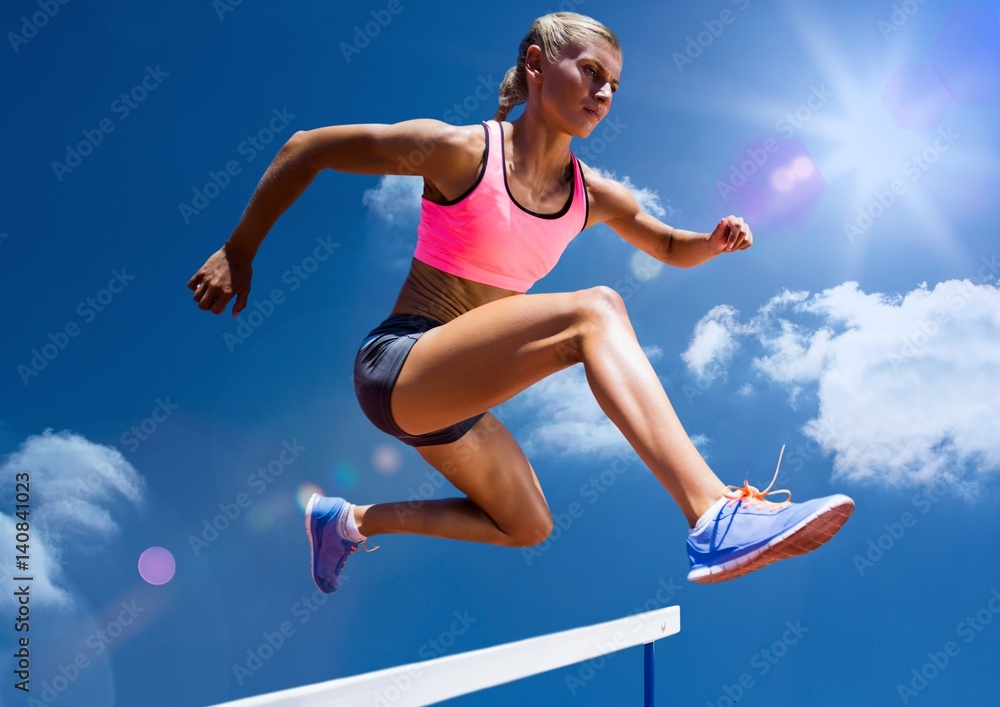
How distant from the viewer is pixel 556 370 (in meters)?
1.55

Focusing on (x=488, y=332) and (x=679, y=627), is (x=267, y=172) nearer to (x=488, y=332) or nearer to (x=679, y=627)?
(x=488, y=332)

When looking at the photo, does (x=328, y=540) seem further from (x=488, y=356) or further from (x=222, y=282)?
(x=488, y=356)

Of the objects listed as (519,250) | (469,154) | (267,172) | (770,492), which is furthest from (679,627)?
(267,172)

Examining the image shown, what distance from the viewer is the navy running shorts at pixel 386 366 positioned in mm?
1744

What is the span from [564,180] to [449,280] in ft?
1.26

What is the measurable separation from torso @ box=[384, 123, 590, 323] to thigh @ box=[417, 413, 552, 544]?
323 millimetres

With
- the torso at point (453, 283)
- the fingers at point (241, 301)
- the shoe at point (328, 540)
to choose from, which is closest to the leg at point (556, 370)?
the torso at point (453, 283)

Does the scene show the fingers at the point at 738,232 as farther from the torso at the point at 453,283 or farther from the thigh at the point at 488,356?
the thigh at the point at 488,356

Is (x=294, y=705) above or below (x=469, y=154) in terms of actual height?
below

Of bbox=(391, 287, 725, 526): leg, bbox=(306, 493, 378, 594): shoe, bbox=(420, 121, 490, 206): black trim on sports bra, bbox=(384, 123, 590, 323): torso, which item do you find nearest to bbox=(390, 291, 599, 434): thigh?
bbox=(391, 287, 725, 526): leg

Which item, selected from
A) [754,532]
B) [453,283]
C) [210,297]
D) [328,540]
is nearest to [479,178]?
[453,283]

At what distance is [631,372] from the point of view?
1424mm

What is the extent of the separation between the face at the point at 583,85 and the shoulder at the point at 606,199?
0.22 metres

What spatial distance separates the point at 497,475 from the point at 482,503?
0.12m
